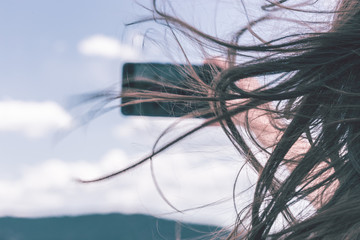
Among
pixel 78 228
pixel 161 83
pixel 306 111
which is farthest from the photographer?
pixel 78 228

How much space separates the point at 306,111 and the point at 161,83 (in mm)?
475

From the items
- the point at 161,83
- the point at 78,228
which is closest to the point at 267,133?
the point at 161,83

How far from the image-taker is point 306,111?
1444 millimetres

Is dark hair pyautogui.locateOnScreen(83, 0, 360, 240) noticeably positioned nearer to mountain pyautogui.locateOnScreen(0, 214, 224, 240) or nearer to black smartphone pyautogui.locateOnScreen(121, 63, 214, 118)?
black smartphone pyautogui.locateOnScreen(121, 63, 214, 118)

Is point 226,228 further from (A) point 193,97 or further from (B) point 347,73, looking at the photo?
(B) point 347,73

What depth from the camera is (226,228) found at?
1670 mm

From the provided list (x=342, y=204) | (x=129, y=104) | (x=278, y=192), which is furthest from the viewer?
(x=129, y=104)

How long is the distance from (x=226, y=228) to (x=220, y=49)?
23.4 inches

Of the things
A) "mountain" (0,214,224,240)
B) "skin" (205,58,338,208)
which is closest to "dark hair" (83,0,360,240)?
"skin" (205,58,338,208)

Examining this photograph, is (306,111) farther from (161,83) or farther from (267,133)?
(161,83)

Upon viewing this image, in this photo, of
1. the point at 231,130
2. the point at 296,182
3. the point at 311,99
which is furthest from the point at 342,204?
the point at 231,130

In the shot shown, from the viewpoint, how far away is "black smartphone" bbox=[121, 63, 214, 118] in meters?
1.60

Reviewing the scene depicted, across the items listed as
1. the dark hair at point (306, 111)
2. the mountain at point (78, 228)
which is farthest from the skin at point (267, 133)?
the mountain at point (78, 228)

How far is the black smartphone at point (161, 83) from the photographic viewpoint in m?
1.60
